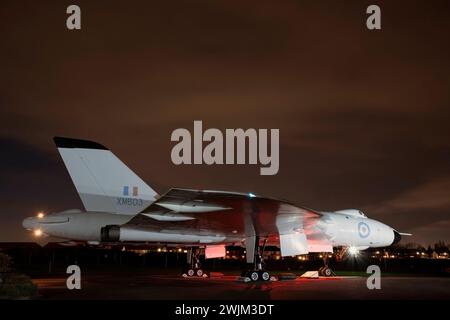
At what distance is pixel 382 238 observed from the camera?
24.1 metres

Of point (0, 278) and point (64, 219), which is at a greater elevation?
point (64, 219)

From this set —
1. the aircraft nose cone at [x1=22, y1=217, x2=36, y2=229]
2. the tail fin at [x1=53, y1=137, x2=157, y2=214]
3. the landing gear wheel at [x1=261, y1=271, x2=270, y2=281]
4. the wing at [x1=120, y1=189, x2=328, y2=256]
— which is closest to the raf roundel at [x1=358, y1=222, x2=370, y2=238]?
the wing at [x1=120, y1=189, x2=328, y2=256]

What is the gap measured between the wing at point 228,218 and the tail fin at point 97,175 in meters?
1.57

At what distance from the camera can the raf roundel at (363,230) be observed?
77.0ft

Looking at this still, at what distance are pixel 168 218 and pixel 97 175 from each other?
3859mm

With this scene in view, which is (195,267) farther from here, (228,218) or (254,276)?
(228,218)

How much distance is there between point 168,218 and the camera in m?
17.3

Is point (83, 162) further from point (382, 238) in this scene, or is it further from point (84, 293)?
point (382, 238)

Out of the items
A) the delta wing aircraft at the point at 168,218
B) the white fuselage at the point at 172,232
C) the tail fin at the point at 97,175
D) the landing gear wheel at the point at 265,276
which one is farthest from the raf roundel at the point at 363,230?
the tail fin at the point at 97,175

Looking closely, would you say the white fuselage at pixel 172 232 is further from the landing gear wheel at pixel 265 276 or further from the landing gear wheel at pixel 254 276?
the landing gear wheel at pixel 265 276

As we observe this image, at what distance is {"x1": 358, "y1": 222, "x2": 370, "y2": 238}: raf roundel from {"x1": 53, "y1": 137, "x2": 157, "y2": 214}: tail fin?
9628mm
